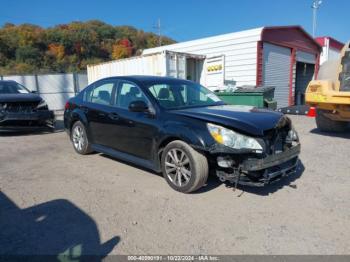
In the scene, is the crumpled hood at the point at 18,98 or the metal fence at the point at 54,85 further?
the metal fence at the point at 54,85

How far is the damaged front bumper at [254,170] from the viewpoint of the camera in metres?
3.36

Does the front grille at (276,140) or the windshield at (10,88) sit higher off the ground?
the windshield at (10,88)

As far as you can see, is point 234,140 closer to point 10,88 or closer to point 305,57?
point 10,88

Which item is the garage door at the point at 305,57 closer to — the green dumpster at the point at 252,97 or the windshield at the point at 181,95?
the green dumpster at the point at 252,97

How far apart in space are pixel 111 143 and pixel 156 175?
1019 millimetres

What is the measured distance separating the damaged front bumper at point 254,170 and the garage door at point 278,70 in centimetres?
1036

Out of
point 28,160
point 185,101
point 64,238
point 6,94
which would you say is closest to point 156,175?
point 185,101

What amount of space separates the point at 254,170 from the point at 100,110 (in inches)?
116

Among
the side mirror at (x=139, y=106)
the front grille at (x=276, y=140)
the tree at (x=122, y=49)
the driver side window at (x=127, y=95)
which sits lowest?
the front grille at (x=276, y=140)

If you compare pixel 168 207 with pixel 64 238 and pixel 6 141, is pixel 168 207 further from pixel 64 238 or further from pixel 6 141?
pixel 6 141

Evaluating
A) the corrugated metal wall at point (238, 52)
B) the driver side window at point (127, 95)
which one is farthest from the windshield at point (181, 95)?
the corrugated metal wall at point (238, 52)

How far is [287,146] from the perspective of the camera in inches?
156

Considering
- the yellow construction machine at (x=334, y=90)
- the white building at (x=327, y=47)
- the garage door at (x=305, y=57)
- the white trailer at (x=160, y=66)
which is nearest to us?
the yellow construction machine at (x=334, y=90)

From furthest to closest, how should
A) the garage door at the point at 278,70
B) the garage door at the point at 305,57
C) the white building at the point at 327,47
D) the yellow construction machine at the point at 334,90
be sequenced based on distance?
the white building at the point at 327,47, the garage door at the point at 305,57, the garage door at the point at 278,70, the yellow construction machine at the point at 334,90
